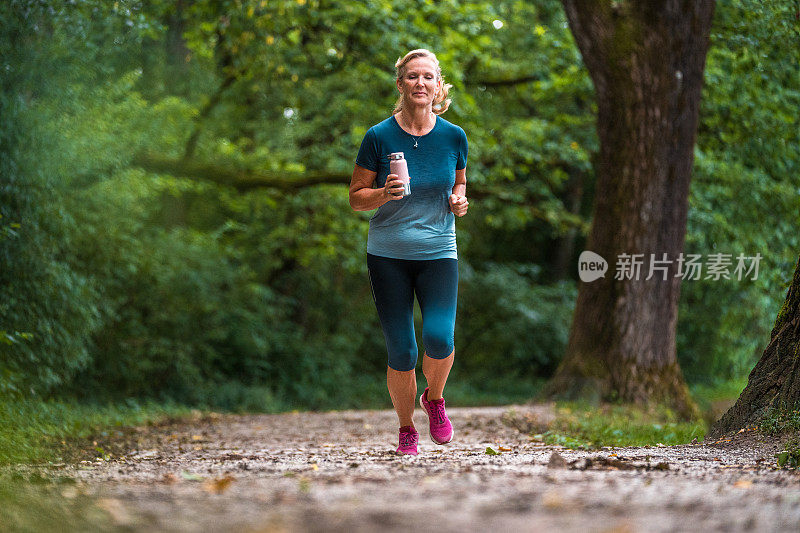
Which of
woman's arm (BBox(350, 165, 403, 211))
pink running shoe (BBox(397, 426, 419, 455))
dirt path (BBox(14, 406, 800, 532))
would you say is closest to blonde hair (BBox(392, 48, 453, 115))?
woman's arm (BBox(350, 165, 403, 211))

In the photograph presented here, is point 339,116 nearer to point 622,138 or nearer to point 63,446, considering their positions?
point 622,138

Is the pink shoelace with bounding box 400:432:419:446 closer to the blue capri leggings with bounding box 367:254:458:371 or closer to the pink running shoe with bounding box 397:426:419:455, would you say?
the pink running shoe with bounding box 397:426:419:455

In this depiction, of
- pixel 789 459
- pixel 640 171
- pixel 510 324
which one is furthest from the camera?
pixel 510 324

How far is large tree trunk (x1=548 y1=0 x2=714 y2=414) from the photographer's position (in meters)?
9.81

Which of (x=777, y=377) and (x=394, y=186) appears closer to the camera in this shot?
(x=394, y=186)

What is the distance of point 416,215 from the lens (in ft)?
16.0

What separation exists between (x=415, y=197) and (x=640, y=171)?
5.69 meters

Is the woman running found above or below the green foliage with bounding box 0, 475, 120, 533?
above

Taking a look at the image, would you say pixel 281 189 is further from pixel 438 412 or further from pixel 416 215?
pixel 416 215

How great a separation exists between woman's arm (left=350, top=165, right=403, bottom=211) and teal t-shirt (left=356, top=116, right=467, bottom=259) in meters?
0.05

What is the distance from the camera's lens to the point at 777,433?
492 centimetres

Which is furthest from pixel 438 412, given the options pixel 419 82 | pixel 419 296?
pixel 419 82

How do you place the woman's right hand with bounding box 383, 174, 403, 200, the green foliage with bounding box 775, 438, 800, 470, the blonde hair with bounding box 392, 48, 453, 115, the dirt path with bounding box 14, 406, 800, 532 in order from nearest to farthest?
the dirt path with bounding box 14, 406, 800, 532 < the green foliage with bounding box 775, 438, 800, 470 < the woman's right hand with bounding box 383, 174, 403, 200 < the blonde hair with bounding box 392, 48, 453, 115

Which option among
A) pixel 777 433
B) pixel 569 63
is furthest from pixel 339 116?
pixel 777 433
